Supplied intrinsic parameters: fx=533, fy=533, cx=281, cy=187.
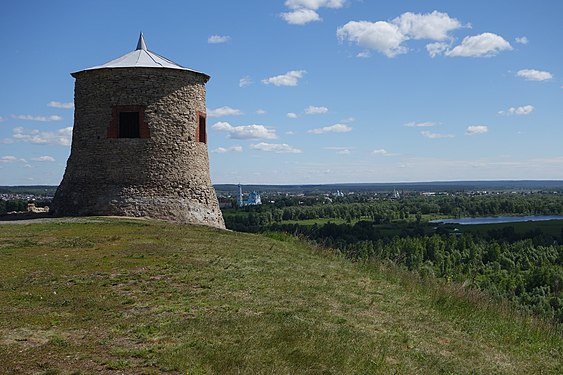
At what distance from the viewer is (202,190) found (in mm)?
19125

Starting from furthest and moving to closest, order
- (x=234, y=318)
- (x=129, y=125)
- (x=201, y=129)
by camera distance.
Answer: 1. (x=201, y=129)
2. (x=129, y=125)
3. (x=234, y=318)

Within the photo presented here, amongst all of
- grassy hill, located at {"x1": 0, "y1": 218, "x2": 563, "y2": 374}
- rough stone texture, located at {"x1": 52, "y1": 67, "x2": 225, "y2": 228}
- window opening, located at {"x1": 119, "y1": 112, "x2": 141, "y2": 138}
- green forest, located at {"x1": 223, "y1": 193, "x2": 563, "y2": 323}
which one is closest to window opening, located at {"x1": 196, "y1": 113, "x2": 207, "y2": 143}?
rough stone texture, located at {"x1": 52, "y1": 67, "x2": 225, "y2": 228}

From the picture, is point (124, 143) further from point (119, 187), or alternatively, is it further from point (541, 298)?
point (541, 298)

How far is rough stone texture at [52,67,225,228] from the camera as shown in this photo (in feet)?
58.4

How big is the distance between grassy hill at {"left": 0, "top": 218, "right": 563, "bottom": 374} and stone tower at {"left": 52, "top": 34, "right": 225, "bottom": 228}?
5.78 meters

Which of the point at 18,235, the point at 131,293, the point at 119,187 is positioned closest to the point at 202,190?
the point at 119,187

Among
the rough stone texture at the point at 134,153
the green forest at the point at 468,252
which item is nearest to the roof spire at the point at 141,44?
the rough stone texture at the point at 134,153

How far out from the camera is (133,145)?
1792cm

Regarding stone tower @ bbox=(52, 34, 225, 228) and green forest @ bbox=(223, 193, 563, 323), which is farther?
green forest @ bbox=(223, 193, 563, 323)

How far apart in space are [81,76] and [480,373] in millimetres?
16590

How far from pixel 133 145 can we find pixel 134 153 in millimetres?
273

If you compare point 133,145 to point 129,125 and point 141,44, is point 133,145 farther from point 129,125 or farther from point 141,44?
point 141,44

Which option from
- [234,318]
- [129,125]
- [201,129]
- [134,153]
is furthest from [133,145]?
[234,318]

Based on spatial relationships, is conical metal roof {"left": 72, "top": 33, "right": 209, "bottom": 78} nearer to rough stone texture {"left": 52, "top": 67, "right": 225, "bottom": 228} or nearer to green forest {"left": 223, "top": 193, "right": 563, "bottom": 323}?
rough stone texture {"left": 52, "top": 67, "right": 225, "bottom": 228}
